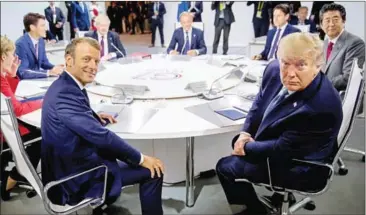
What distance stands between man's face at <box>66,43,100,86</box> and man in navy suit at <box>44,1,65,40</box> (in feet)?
4.28

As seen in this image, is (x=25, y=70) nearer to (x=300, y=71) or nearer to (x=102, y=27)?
(x=102, y=27)

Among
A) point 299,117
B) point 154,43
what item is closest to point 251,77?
point 299,117

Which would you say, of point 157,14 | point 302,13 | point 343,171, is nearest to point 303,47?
point 343,171

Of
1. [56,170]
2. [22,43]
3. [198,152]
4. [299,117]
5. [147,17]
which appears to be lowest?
[198,152]

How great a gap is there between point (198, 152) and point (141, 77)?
787mm

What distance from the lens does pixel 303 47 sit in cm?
156

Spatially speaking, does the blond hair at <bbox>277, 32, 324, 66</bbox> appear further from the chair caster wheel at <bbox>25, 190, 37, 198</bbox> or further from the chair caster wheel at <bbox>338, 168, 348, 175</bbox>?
the chair caster wheel at <bbox>25, 190, 37, 198</bbox>

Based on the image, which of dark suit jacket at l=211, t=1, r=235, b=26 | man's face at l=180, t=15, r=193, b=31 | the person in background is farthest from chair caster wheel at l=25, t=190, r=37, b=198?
dark suit jacket at l=211, t=1, r=235, b=26

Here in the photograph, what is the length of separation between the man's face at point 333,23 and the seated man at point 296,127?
1069mm

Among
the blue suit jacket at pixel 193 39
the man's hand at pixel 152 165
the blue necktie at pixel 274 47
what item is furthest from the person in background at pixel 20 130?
the blue necktie at pixel 274 47

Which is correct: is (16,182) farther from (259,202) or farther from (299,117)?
(299,117)

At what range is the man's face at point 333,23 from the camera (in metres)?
2.54

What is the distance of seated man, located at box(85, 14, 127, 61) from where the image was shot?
3.65m

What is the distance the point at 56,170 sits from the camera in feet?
5.05
